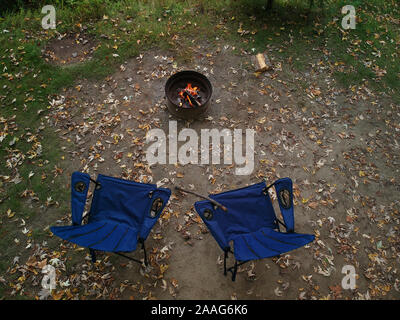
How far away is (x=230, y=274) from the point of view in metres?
3.85

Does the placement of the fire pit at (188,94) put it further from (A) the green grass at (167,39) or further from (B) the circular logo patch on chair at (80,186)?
(B) the circular logo patch on chair at (80,186)

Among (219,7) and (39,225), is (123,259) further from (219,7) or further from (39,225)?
(219,7)

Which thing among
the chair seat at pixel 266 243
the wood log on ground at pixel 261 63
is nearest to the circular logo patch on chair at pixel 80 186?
the chair seat at pixel 266 243

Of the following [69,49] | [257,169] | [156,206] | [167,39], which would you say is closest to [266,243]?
[156,206]

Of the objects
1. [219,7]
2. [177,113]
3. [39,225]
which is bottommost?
[39,225]

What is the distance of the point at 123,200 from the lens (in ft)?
12.0

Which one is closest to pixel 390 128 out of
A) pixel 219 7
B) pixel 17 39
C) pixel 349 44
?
pixel 349 44

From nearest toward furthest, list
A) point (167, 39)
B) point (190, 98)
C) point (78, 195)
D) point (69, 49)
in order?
point (78, 195) → point (190, 98) → point (69, 49) → point (167, 39)

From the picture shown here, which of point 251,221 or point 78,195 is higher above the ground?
point 78,195

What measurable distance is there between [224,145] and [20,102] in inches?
161

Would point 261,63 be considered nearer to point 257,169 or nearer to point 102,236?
point 257,169

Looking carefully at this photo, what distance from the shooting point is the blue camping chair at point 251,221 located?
3.02 meters

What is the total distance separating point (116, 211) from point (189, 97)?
2553 millimetres

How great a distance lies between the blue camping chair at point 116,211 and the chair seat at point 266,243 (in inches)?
43.2
